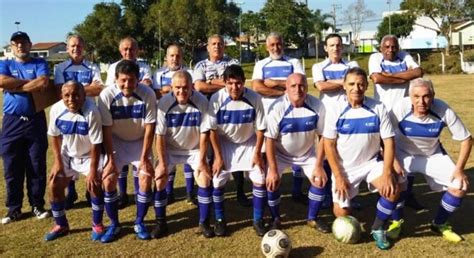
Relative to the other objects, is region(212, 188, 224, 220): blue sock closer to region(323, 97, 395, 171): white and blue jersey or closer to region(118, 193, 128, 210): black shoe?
region(323, 97, 395, 171): white and blue jersey

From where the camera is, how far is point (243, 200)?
6.76m

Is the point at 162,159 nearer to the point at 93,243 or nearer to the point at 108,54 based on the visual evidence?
the point at 93,243

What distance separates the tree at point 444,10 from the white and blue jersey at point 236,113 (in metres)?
49.5

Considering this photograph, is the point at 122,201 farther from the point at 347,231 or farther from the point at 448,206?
the point at 448,206

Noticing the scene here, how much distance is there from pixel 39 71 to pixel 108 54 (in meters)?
59.8

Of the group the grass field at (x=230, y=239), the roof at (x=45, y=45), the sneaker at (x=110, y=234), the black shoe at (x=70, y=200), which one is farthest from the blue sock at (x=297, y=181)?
the roof at (x=45, y=45)

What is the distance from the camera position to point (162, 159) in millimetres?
5578

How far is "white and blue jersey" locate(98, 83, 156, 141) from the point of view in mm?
5547

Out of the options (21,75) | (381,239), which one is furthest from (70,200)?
(381,239)

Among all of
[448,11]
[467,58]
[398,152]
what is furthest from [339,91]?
[448,11]

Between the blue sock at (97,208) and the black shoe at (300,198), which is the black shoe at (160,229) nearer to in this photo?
the blue sock at (97,208)

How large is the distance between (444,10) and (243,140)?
1995 inches

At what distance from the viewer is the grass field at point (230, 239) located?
16.5 feet

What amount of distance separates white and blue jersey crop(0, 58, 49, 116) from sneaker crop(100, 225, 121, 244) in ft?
5.82
